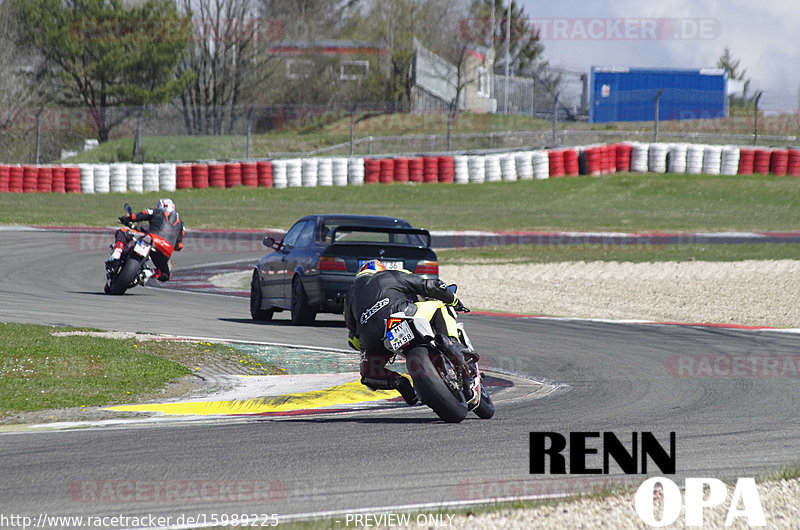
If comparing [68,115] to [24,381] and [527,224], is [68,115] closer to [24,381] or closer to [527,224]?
[527,224]

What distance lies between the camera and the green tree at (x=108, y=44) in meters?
55.8

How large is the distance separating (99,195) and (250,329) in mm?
23163

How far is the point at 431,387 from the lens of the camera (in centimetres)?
668

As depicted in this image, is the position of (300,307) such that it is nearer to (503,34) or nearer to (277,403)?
(277,403)

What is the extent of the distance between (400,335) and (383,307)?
37 cm

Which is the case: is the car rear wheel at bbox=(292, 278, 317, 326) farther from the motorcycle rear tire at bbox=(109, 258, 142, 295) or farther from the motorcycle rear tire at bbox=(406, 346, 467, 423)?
the motorcycle rear tire at bbox=(406, 346, 467, 423)

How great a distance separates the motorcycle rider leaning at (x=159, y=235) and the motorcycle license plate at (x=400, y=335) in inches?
375

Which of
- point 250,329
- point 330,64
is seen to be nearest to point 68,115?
point 330,64

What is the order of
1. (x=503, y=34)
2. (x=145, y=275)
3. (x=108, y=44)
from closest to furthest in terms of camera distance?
(x=145, y=275) < (x=108, y=44) < (x=503, y=34)

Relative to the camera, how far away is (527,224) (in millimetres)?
28625

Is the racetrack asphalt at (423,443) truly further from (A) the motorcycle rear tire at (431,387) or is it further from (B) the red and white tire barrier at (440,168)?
(B) the red and white tire barrier at (440,168)

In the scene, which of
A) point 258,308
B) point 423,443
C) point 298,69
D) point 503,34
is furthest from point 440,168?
point 503,34

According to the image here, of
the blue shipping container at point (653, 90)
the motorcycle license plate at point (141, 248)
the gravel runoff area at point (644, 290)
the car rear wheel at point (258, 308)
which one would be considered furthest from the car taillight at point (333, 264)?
the blue shipping container at point (653, 90)

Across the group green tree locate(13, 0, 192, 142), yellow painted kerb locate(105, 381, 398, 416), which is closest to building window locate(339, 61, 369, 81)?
green tree locate(13, 0, 192, 142)
